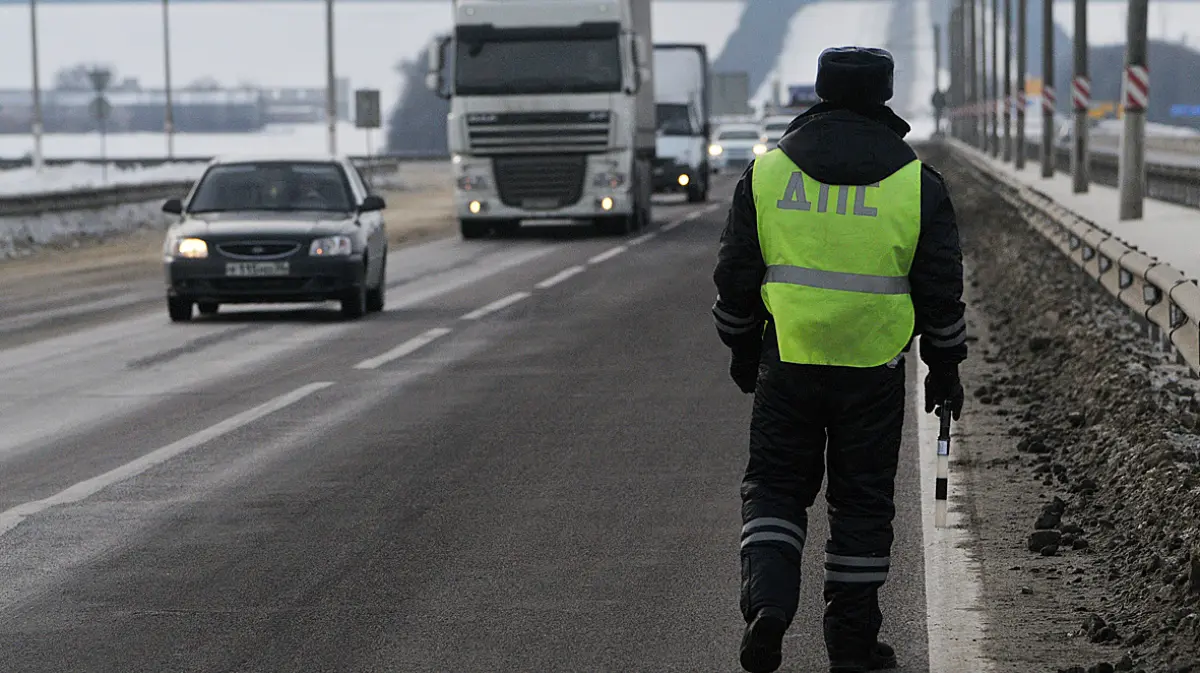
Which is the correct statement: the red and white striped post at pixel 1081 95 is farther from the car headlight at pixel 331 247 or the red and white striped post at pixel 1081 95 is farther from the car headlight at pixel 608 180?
the car headlight at pixel 331 247

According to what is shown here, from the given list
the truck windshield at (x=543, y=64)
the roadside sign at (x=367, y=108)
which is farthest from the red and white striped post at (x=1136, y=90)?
the roadside sign at (x=367, y=108)

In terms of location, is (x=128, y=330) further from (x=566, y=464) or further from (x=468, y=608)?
(x=468, y=608)

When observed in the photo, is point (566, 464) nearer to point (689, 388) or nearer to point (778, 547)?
point (689, 388)

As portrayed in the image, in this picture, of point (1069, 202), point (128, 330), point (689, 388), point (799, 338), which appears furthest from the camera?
point (1069, 202)

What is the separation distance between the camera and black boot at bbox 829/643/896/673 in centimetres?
602

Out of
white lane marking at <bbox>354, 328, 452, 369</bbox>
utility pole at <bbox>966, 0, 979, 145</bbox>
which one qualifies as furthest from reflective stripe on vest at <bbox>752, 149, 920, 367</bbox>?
utility pole at <bbox>966, 0, 979, 145</bbox>

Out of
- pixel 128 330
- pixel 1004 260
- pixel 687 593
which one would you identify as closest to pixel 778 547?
pixel 687 593

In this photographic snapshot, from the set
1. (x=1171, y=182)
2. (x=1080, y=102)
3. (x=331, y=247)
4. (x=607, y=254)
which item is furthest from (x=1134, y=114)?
(x=1171, y=182)

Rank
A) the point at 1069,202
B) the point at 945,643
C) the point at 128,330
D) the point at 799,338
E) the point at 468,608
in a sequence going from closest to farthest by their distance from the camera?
1. the point at 799,338
2. the point at 945,643
3. the point at 468,608
4. the point at 128,330
5. the point at 1069,202

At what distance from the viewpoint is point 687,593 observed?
721cm

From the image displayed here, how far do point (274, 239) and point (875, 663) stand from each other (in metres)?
13.4

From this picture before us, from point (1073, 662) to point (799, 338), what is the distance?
3.91 feet

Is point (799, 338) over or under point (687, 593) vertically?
over

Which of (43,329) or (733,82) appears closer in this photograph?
(43,329)
